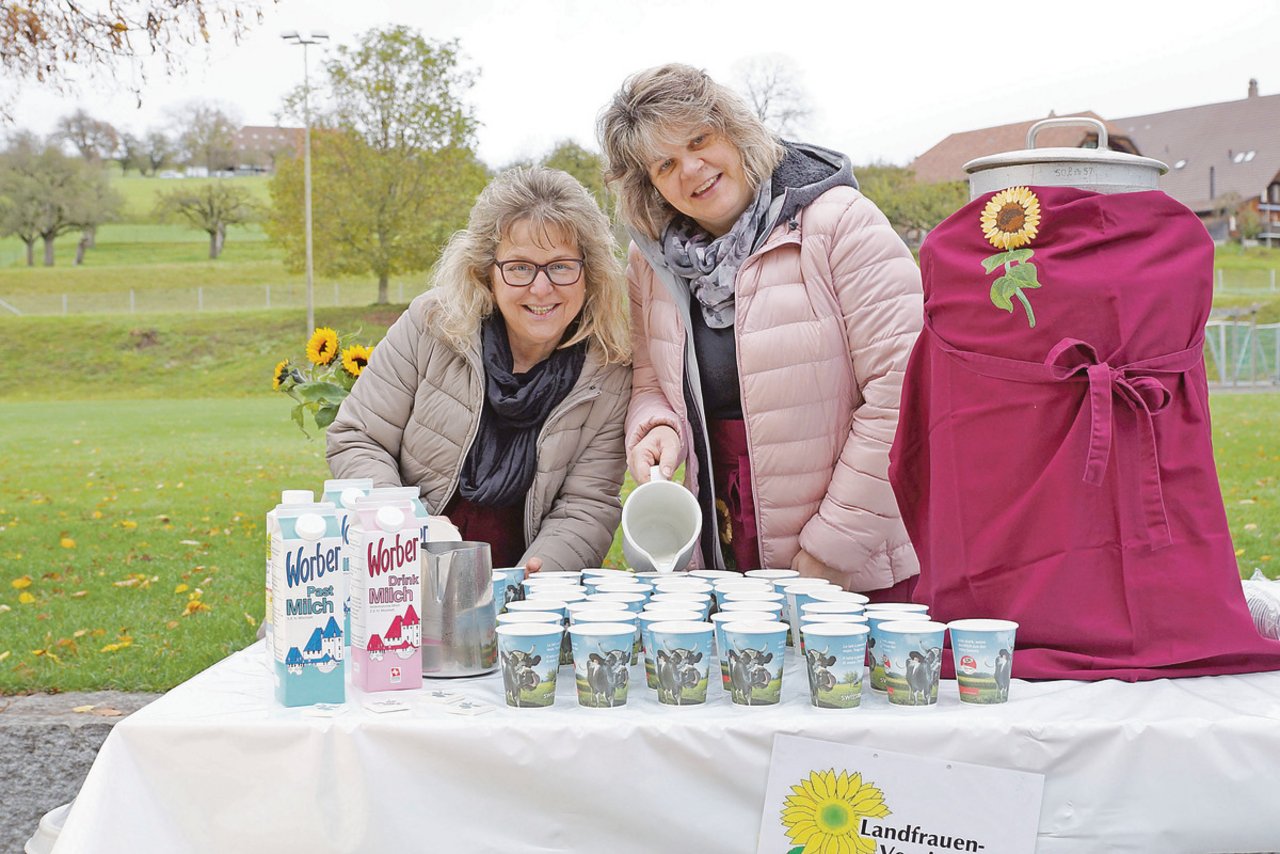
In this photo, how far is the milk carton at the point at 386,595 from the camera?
1581 mm

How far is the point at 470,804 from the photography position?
4.88ft

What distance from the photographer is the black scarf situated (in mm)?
2447

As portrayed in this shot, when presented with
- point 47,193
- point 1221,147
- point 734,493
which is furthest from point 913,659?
point 1221,147

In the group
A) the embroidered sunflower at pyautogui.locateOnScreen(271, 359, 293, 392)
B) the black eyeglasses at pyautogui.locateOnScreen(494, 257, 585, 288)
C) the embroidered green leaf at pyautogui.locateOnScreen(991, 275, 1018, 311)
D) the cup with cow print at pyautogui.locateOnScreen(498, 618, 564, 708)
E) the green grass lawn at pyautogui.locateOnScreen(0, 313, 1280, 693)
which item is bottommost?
the green grass lawn at pyautogui.locateOnScreen(0, 313, 1280, 693)

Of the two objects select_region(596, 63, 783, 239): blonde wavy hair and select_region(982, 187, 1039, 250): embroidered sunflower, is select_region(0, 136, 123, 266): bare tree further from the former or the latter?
select_region(982, 187, 1039, 250): embroidered sunflower

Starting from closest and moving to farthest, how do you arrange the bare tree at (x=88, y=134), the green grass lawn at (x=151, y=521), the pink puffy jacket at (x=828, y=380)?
the pink puffy jacket at (x=828, y=380) → the green grass lawn at (x=151, y=521) → the bare tree at (x=88, y=134)

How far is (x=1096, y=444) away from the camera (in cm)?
158

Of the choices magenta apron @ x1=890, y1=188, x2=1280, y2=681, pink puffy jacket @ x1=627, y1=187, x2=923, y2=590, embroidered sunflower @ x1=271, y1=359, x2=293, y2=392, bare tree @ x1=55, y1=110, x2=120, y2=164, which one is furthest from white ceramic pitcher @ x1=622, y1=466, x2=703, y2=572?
bare tree @ x1=55, y1=110, x2=120, y2=164

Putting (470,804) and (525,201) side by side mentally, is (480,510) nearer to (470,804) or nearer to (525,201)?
(525,201)

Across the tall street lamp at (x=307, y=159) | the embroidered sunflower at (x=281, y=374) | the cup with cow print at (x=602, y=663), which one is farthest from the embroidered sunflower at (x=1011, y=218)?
the tall street lamp at (x=307, y=159)

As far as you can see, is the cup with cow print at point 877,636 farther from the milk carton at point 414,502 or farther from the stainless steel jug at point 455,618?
the milk carton at point 414,502

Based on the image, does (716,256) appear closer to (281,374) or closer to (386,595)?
(386,595)

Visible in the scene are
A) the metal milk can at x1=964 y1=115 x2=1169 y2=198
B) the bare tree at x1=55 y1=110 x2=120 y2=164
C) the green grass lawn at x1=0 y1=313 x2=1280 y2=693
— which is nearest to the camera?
the metal milk can at x1=964 y1=115 x2=1169 y2=198

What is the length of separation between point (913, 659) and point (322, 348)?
232 cm
